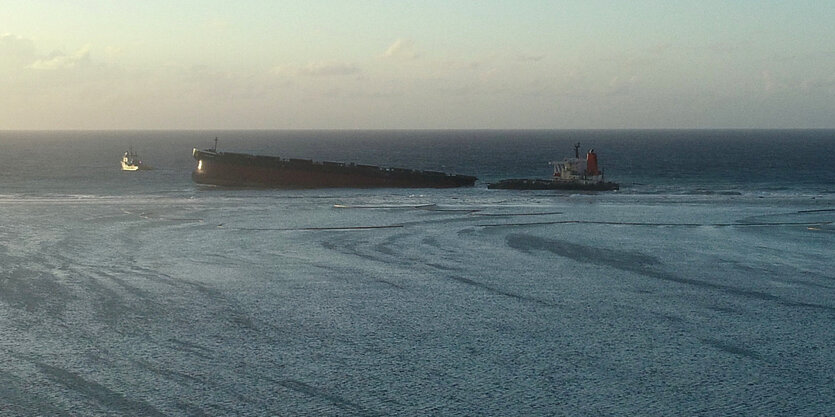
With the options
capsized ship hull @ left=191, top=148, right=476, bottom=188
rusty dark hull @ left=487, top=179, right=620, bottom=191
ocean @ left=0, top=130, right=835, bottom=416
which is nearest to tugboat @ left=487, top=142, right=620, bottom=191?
rusty dark hull @ left=487, top=179, right=620, bottom=191

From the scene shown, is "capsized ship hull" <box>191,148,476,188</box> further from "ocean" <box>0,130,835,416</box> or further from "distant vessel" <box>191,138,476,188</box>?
"ocean" <box>0,130,835,416</box>

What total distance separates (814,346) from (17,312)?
46.2ft

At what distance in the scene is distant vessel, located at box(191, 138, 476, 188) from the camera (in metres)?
64.2

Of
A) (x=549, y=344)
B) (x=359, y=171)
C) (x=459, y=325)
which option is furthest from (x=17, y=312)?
(x=359, y=171)

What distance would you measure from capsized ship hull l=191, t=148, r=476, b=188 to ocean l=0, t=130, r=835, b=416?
30.4 meters

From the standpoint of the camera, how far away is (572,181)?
59.4 metres

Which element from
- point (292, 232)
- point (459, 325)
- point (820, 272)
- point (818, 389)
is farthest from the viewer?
point (292, 232)

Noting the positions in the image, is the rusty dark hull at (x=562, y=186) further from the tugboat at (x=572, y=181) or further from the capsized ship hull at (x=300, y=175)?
the capsized ship hull at (x=300, y=175)

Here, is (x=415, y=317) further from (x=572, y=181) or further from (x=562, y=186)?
(x=572, y=181)

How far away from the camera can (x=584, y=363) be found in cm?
1252

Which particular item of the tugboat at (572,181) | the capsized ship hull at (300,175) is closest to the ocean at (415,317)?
the tugboat at (572,181)

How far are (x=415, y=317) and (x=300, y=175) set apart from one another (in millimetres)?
50847

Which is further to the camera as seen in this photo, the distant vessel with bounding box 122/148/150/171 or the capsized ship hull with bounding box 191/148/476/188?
the distant vessel with bounding box 122/148/150/171

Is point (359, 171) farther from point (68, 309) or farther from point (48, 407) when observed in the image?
point (48, 407)
